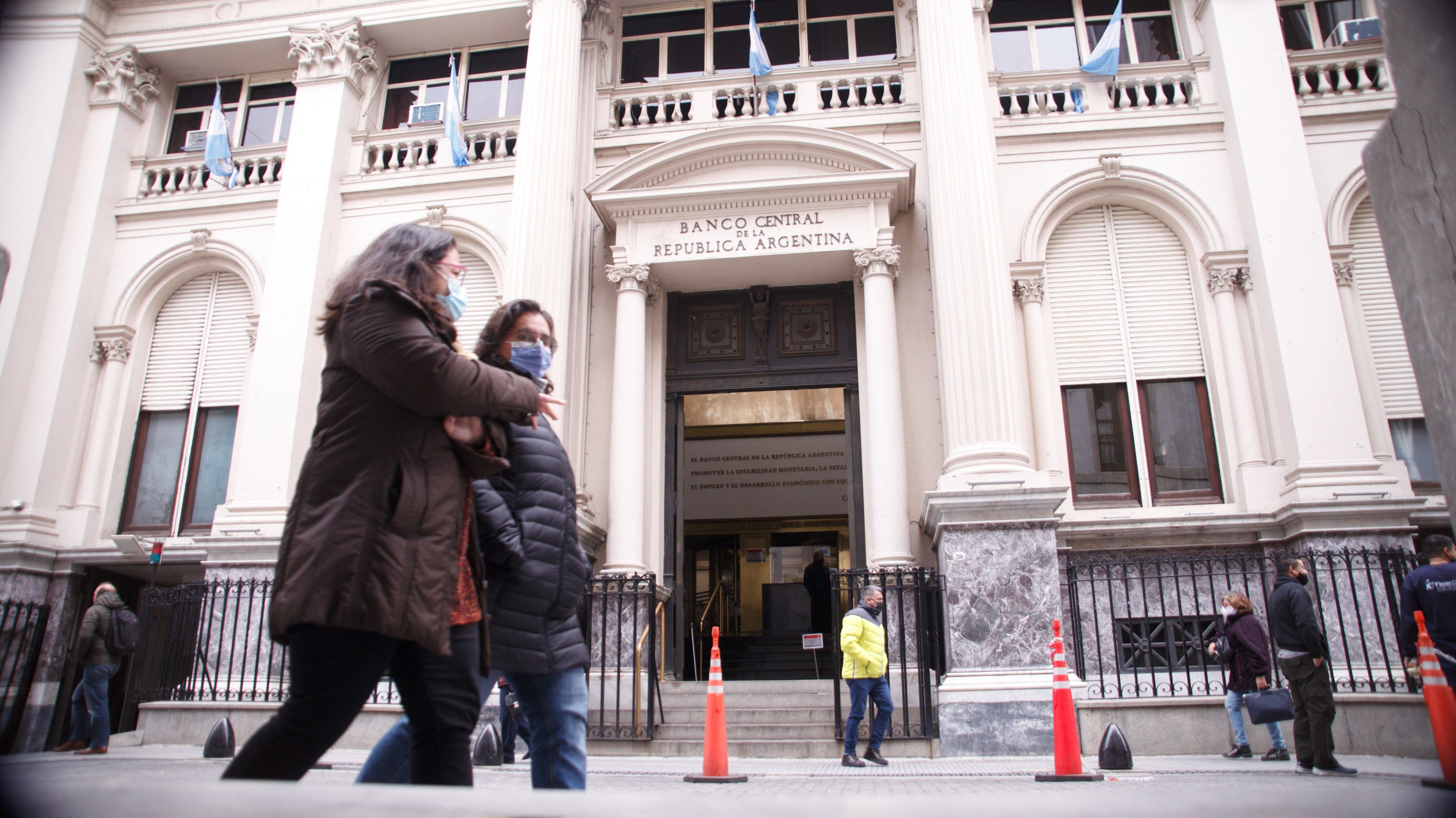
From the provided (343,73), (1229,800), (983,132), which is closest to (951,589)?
(983,132)

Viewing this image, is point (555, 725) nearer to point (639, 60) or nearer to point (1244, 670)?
point (1244, 670)

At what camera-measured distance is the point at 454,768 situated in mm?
2412

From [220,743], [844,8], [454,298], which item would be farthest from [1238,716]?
[844,8]

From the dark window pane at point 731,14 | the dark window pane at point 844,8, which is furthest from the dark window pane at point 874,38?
the dark window pane at point 731,14

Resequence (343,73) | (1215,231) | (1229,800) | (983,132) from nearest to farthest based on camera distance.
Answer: (1229,800) < (983,132) < (1215,231) < (343,73)

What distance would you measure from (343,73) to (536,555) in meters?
13.6

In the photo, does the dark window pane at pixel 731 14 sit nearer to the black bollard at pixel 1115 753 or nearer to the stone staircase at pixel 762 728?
the stone staircase at pixel 762 728

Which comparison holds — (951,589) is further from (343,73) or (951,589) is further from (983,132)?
(343,73)

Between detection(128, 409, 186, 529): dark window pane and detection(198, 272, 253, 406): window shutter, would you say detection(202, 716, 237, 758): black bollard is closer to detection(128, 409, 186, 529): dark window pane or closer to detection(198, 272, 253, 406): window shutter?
detection(128, 409, 186, 529): dark window pane

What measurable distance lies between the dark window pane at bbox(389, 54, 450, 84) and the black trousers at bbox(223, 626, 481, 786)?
567 inches

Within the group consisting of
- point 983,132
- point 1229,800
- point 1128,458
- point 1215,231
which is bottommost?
point 1229,800

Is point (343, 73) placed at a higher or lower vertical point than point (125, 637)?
higher

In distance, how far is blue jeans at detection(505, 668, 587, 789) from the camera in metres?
2.94

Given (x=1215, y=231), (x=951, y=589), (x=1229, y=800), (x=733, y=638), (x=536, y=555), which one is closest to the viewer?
(x=1229, y=800)
